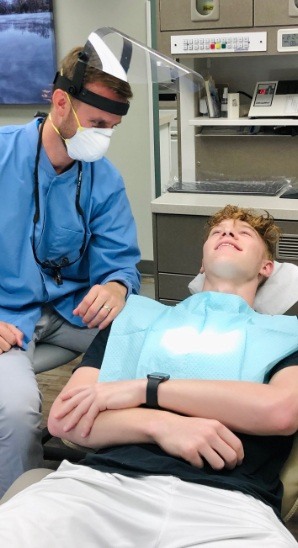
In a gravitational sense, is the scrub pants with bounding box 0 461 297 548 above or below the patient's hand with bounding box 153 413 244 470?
below

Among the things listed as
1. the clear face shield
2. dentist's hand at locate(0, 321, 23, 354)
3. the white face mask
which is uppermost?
the clear face shield

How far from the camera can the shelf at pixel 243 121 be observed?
283 centimetres

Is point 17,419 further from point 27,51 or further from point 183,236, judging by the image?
point 27,51

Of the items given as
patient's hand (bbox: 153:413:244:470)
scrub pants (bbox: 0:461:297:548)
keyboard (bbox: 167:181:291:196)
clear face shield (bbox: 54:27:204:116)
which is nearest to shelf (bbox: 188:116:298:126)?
keyboard (bbox: 167:181:291:196)

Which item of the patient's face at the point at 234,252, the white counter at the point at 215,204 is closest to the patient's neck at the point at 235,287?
the patient's face at the point at 234,252

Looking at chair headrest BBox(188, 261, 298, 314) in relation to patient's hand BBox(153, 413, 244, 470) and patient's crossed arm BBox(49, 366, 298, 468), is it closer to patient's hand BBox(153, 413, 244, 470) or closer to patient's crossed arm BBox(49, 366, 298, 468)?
patient's crossed arm BBox(49, 366, 298, 468)

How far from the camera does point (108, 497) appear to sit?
4.11ft

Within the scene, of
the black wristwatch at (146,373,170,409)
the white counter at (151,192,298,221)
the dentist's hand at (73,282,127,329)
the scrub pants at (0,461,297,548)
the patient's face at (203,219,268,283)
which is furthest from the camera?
the white counter at (151,192,298,221)

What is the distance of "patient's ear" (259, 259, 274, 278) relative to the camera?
177cm

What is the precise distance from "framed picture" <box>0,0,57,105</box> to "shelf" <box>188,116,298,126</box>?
54.4 inches

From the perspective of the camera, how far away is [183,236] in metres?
2.76

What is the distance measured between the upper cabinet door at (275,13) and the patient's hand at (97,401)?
5.89 ft

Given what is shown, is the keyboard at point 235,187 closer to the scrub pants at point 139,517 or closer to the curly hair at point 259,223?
the curly hair at point 259,223

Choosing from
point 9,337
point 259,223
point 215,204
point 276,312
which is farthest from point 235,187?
point 9,337
